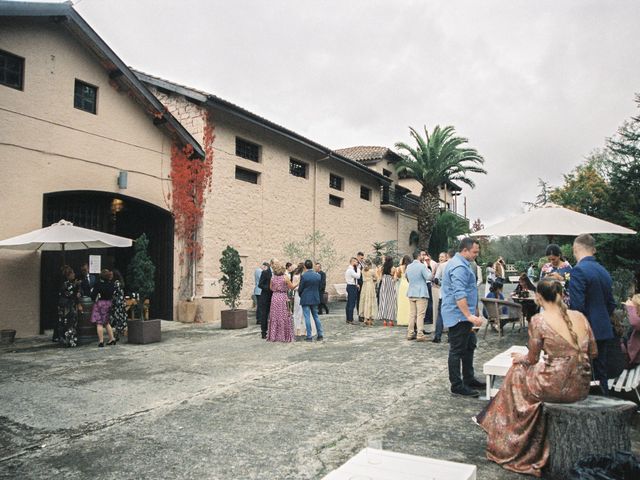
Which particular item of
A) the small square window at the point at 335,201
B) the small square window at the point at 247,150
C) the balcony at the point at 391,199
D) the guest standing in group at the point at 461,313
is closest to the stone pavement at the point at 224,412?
the guest standing in group at the point at 461,313

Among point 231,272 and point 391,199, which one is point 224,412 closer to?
point 231,272

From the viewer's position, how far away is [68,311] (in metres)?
9.70

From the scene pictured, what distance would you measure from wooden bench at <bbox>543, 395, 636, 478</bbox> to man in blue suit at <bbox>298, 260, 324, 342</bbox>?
6.89 meters

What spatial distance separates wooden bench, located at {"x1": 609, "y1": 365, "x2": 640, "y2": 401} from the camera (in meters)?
4.75

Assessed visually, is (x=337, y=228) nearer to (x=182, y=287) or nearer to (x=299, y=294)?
(x=182, y=287)

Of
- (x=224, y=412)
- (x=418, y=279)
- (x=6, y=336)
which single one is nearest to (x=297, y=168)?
(x=418, y=279)

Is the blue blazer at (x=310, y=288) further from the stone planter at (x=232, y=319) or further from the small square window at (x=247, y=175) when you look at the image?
the small square window at (x=247, y=175)

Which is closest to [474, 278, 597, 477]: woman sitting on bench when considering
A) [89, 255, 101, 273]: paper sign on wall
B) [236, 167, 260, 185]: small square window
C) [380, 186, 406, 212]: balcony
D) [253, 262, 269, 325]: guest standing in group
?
[253, 262, 269, 325]: guest standing in group

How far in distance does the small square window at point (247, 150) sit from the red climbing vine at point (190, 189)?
5.33 feet

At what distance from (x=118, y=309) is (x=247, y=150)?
26.1 feet

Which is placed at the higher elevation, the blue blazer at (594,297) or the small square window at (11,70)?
the small square window at (11,70)

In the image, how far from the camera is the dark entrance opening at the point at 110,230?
11445 mm

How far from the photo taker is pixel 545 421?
142 inches

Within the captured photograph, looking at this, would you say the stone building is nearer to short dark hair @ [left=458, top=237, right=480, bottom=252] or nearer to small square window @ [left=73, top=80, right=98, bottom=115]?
small square window @ [left=73, top=80, right=98, bottom=115]
